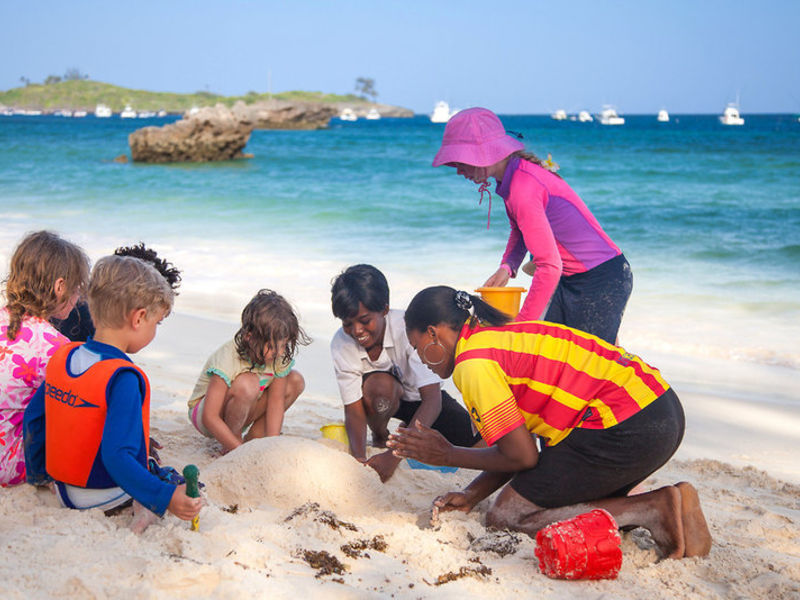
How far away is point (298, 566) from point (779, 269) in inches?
348

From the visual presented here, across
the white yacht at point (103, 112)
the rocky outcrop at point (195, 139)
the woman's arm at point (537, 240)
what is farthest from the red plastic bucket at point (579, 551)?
the white yacht at point (103, 112)

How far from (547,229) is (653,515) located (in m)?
1.18

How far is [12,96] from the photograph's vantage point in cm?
11894

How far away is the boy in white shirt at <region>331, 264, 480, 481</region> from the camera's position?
329 centimetres

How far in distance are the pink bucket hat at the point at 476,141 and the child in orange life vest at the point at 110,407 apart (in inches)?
52.5

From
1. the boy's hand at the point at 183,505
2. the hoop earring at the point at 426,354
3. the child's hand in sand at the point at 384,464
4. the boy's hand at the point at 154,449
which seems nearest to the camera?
the boy's hand at the point at 183,505

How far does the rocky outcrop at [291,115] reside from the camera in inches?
2302

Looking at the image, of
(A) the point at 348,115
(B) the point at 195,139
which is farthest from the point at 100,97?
(B) the point at 195,139

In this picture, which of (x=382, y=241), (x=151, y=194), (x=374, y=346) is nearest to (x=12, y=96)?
(x=151, y=194)

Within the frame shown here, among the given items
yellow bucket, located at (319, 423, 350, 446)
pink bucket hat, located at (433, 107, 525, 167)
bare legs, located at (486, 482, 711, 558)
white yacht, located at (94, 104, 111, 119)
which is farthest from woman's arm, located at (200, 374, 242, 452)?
white yacht, located at (94, 104, 111, 119)

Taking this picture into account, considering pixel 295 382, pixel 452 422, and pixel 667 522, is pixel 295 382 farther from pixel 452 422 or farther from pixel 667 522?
pixel 667 522

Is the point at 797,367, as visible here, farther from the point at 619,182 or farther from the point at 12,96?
the point at 12,96

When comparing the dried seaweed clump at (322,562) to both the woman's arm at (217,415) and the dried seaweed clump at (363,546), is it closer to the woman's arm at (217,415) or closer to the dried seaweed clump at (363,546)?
the dried seaweed clump at (363,546)

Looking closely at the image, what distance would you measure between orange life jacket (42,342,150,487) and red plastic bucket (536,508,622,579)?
126 cm
